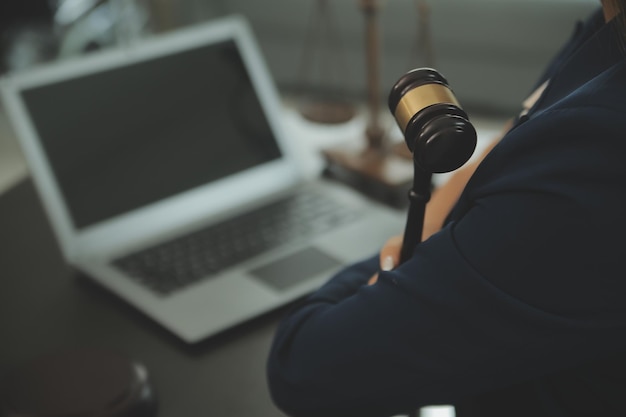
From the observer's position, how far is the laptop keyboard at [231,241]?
1.04 metres

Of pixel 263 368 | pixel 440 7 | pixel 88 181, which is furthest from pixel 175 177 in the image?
pixel 440 7

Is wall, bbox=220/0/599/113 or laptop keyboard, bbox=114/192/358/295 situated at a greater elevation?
laptop keyboard, bbox=114/192/358/295

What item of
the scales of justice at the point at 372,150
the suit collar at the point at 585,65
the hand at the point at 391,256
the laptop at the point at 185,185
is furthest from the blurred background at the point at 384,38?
the suit collar at the point at 585,65

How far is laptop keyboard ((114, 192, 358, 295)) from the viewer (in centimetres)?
104

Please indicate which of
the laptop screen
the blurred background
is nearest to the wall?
the blurred background

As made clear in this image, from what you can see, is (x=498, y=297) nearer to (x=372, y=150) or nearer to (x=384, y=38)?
(x=372, y=150)

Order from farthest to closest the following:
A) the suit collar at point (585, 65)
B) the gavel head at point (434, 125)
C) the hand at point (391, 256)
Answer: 1. the hand at point (391, 256)
2. the suit collar at point (585, 65)
3. the gavel head at point (434, 125)

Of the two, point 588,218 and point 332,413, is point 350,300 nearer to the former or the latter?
point 332,413

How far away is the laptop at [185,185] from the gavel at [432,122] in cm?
47

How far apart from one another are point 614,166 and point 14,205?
3.36ft

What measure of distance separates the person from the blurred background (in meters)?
1.25

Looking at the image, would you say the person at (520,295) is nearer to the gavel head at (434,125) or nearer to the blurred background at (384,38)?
the gavel head at (434,125)

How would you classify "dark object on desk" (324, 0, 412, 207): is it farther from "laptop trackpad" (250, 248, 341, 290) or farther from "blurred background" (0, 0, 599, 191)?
"blurred background" (0, 0, 599, 191)

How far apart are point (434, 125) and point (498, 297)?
0.44 feet
